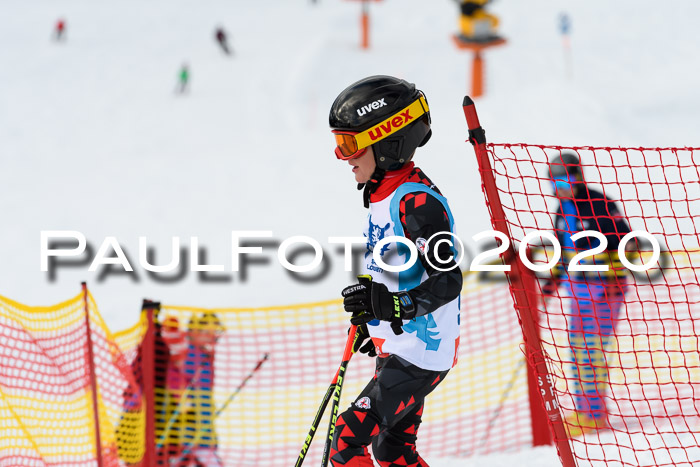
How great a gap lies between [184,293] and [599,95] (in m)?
14.2

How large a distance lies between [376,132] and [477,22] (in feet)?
53.9

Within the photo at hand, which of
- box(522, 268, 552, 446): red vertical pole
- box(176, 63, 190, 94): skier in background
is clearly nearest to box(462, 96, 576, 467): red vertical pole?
box(522, 268, 552, 446): red vertical pole

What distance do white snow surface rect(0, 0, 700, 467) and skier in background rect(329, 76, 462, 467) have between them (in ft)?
6.00

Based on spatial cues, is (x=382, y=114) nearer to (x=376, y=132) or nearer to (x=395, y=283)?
(x=376, y=132)

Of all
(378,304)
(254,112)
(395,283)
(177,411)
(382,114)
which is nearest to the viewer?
(378,304)

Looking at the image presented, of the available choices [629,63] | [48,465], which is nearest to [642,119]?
[629,63]

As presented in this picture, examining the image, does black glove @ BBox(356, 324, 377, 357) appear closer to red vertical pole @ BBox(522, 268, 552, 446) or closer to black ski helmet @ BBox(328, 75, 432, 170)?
black ski helmet @ BBox(328, 75, 432, 170)

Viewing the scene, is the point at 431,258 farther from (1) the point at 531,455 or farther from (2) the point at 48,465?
(2) the point at 48,465

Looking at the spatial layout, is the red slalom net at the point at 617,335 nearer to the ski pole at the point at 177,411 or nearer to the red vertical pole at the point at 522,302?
the red vertical pole at the point at 522,302

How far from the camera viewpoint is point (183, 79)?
2398 cm

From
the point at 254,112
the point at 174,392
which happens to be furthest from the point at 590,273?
the point at 254,112

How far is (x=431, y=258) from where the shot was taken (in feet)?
11.2

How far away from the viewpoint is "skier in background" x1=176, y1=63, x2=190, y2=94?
23.8 metres

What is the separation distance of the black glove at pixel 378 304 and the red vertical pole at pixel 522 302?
0.54m
